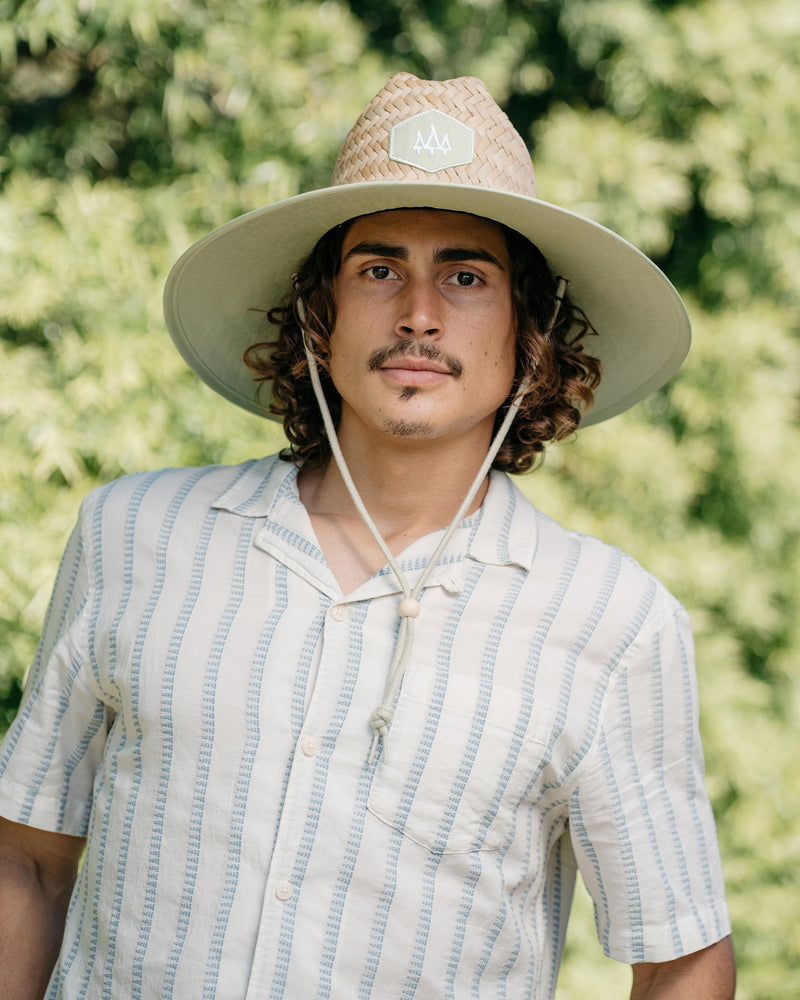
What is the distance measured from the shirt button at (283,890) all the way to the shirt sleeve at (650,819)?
0.40 metres

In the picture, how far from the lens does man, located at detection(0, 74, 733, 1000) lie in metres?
1.32

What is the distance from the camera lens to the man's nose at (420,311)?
4.59ft

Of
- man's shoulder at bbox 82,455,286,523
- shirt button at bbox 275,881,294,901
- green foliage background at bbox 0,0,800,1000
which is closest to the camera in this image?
shirt button at bbox 275,881,294,901

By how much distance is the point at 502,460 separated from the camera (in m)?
1.71

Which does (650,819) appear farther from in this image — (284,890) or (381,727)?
(284,890)

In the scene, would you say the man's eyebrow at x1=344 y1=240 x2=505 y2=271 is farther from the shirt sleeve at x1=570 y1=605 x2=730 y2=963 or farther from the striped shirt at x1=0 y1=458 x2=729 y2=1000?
the shirt sleeve at x1=570 y1=605 x2=730 y2=963

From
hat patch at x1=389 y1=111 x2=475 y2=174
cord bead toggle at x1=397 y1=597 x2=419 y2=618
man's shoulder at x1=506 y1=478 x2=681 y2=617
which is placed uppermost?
hat patch at x1=389 y1=111 x2=475 y2=174

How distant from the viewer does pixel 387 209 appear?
1477 mm

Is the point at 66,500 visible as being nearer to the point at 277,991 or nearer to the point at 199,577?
the point at 199,577

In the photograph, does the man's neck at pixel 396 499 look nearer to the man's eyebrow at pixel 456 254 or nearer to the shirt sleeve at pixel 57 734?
the man's eyebrow at pixel 456 254

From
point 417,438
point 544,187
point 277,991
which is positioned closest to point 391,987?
point 277,991

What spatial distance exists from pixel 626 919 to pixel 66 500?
175cm

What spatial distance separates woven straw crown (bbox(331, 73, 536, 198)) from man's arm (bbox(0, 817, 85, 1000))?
41.9 inches

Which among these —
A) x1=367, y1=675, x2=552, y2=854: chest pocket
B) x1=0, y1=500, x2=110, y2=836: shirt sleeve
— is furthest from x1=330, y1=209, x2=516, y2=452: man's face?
x1=0, y1=500, x2=110, y2=836: shirt sleeve
